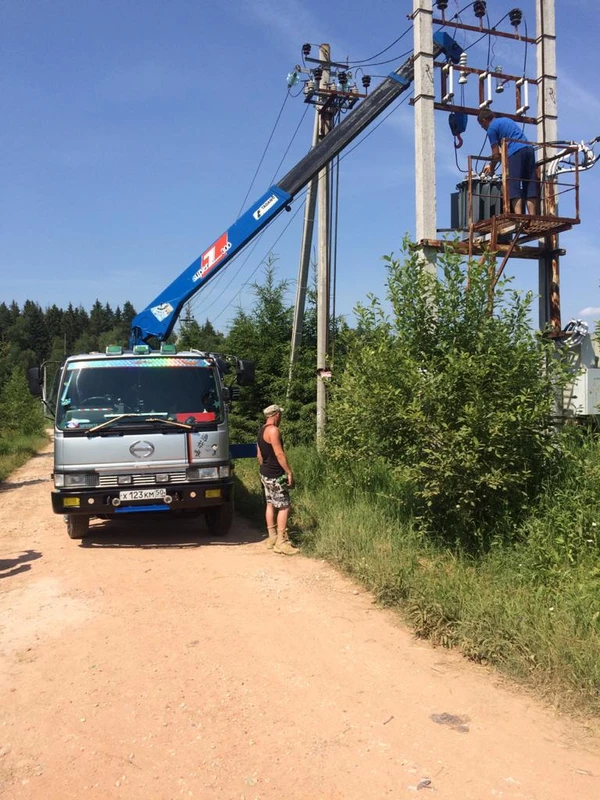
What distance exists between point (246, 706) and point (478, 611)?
1833mm

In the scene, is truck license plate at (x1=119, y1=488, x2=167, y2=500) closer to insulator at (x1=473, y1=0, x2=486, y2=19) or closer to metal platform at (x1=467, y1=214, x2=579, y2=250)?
metal platform at (x1=467, y1=214, x2=579, y2=250)

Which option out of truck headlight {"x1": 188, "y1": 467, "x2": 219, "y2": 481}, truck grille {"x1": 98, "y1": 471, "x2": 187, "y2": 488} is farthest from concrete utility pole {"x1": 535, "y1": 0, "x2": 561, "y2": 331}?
truck grille {"x1": 98, "y1": 471, "x2": 187, "y2": 488}

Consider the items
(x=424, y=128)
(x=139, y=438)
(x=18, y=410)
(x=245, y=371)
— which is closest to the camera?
(x=139, y=438)

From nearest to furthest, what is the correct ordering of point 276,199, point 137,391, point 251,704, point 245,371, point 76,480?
point 251,704 < point 76,480 < point 137,391 < point 245,371 < point 276,199

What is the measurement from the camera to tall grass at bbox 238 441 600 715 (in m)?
4.09

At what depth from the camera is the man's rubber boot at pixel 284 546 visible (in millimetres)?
7434

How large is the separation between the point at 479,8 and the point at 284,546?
8.17m

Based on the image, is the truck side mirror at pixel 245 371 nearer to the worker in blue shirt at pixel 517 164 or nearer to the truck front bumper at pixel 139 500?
the truck front bumper at pixel 139 500

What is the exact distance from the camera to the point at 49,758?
3.36 metres

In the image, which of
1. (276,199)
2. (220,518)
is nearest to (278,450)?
(220,518)

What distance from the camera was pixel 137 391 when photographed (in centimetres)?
823

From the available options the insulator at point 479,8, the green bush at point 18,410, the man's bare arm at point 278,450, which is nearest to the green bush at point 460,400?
the man's bare arm at point 278,450

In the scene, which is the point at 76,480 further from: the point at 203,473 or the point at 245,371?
the point at 245,371

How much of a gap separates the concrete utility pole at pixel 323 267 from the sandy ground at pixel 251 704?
645 centimetres
